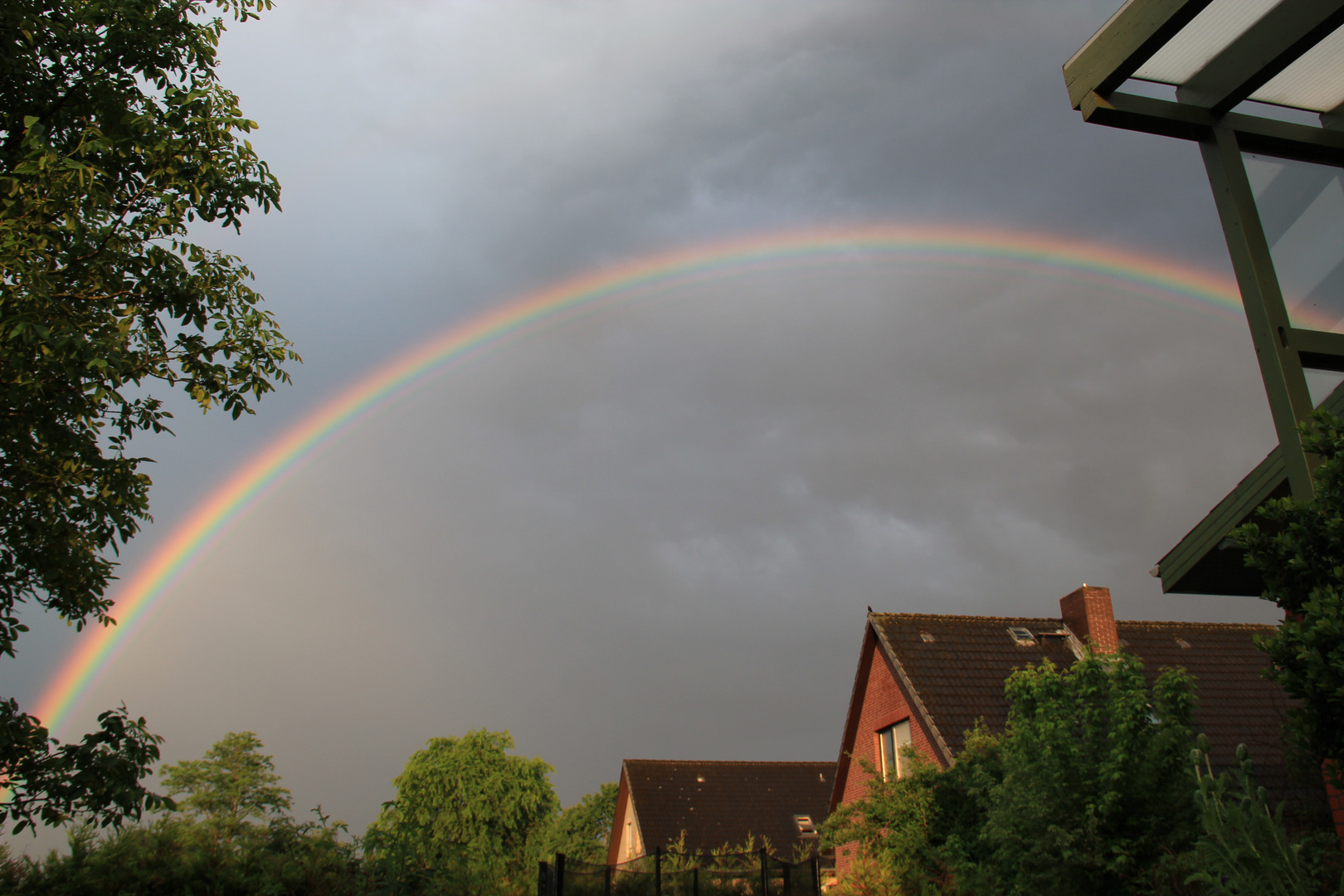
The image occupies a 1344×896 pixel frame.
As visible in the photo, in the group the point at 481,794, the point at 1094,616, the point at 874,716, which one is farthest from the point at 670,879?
the point at 481,794

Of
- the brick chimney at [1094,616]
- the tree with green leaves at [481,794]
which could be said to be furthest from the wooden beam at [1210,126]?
the tree with green leaves at [481,794]

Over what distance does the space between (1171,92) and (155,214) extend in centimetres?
703

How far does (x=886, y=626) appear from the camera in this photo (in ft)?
68.9

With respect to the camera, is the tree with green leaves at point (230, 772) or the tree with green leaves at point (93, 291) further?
the tree with green leaves at point (230, 772)

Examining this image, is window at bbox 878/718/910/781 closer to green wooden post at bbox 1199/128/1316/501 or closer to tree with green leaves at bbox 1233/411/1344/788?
tree with green leaves at bbox 1233/411/1344/788

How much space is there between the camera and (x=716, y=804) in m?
37.8

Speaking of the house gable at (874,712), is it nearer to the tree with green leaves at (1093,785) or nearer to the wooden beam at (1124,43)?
the tree with green leaves at (1093,785)

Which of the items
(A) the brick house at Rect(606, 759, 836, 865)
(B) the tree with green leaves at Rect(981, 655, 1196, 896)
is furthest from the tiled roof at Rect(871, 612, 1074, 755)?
(A) the brick house at Rect(606, 759, 836, 865)

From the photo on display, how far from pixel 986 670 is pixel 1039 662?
5.28ft

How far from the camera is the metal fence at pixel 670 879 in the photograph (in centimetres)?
1198

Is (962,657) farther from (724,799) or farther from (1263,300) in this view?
(724,799)

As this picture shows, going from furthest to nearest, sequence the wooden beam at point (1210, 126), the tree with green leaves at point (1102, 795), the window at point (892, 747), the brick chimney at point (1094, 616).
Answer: the brick chimney at point (1094, 616) → the window at point (892, 747) → the tree with green leaves at point (1102, 795) → the wooden beam at point (1210, 126)

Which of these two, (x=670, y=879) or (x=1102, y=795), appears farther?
(x=670, y=879)

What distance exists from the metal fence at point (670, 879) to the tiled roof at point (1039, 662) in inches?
200
